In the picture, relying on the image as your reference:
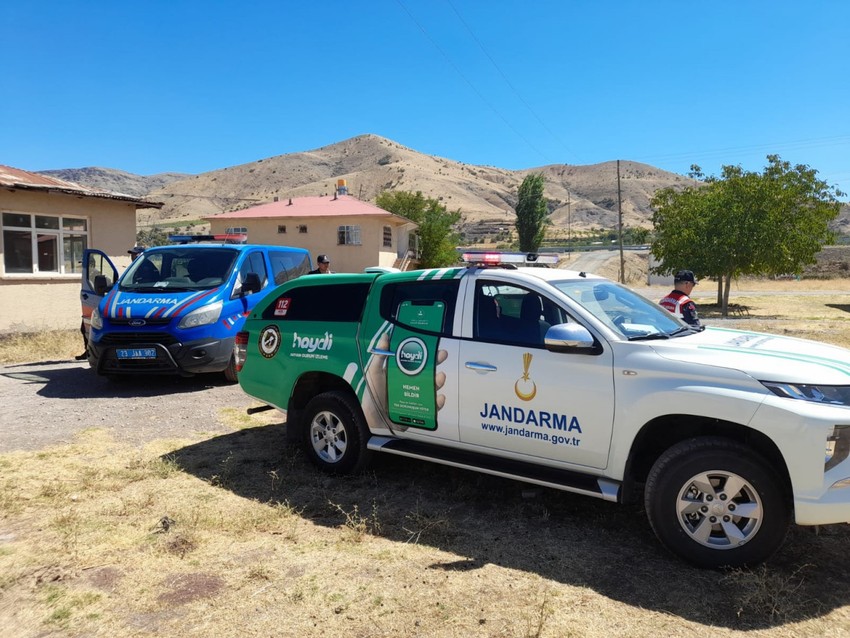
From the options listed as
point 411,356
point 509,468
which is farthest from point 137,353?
point 509,468

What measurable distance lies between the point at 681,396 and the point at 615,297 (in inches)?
49.2

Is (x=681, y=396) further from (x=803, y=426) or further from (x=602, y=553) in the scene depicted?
(x=602, y=553)

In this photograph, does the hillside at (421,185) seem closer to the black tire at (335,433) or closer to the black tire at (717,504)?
the black tire at (335,433)

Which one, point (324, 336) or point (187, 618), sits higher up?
point (324, 336)

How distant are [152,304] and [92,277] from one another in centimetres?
250

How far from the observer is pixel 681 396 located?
11.8ft

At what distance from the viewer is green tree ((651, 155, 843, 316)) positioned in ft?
88.5

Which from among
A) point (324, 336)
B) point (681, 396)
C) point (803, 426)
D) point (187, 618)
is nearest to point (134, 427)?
point (324, 336)

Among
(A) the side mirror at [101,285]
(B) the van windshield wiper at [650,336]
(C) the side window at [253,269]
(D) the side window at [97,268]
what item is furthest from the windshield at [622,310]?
(D) the side window at [97,268]

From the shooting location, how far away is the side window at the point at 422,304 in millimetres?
4668

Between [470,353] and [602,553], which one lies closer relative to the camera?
[602,553]

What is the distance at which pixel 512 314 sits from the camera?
175 inches

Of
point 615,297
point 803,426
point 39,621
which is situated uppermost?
point 615,297

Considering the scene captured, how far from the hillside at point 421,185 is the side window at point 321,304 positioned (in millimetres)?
93977
